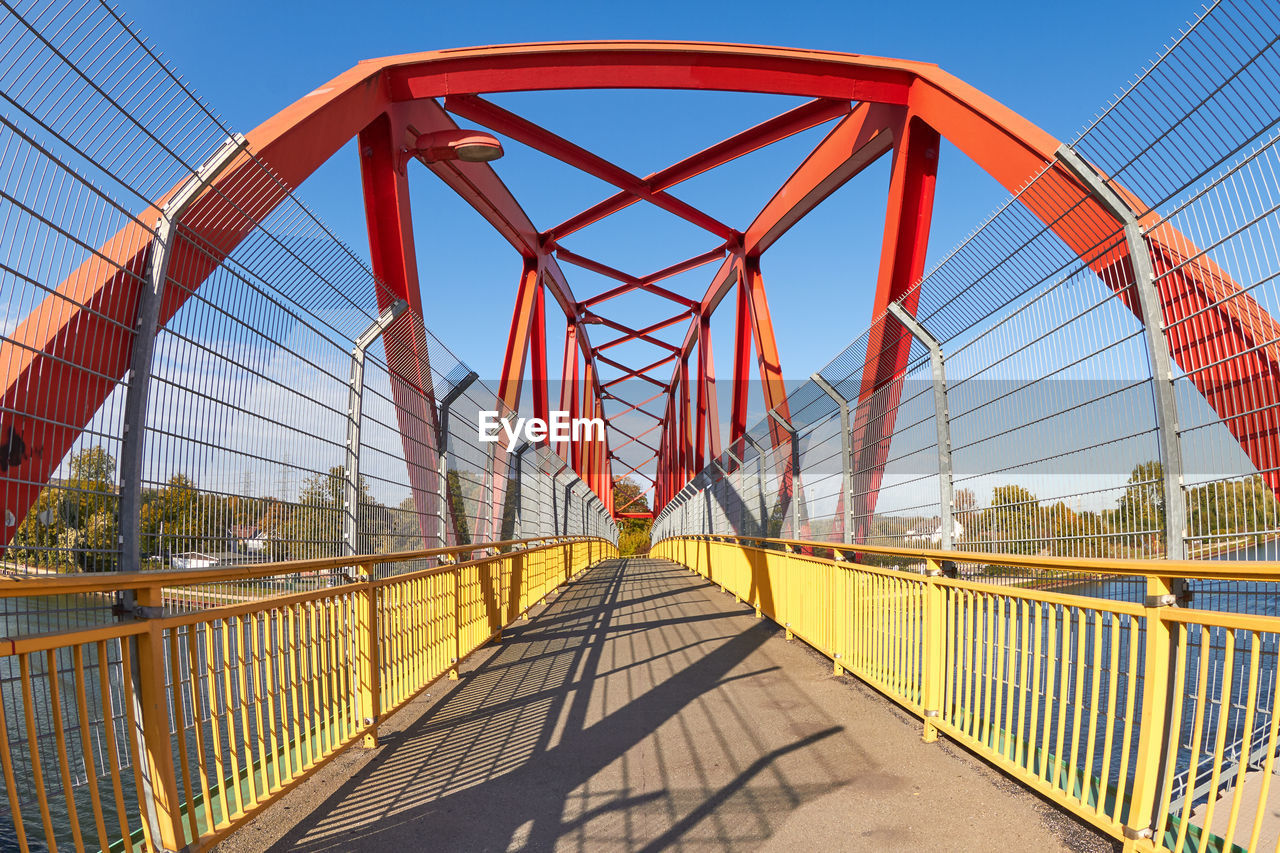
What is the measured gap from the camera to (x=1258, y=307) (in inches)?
115

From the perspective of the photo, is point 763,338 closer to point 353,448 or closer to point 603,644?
point 603,644

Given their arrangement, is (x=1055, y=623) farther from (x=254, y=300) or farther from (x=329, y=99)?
(x=329, y=99)

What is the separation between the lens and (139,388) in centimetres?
299

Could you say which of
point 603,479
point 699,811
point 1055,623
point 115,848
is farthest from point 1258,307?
point 603,479

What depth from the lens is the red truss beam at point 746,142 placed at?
1477cm

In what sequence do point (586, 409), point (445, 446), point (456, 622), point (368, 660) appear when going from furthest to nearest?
point (586, 409) < point (445, 446) < point (456, 622) < point (368, 660)

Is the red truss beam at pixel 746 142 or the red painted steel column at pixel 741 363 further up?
the red truss beam at pixel 746 142

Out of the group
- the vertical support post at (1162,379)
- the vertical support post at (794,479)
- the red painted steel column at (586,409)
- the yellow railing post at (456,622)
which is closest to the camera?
the vertical support post at (1162,379)

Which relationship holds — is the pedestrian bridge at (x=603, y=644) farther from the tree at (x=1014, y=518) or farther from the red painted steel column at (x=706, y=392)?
the red painted steel column at (x=706, y=392)

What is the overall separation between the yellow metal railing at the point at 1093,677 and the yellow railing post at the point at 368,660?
104 inches

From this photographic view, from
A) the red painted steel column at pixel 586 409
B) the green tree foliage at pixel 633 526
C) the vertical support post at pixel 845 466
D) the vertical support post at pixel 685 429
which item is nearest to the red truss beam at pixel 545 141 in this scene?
the vertical support post at pixel 845 466

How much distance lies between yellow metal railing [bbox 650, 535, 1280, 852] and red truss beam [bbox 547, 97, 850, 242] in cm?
963

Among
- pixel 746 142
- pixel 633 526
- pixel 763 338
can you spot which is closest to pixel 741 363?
pixel 763 338

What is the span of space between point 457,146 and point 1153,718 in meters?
7.60
